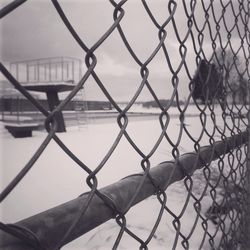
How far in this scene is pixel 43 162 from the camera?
4.68 m

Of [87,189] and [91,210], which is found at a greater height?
[91,210]

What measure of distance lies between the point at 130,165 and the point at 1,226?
13.6 ft

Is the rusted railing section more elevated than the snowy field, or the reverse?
the rusted railing section

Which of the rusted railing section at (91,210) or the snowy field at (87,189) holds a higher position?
the rusted railing section at (91,210)

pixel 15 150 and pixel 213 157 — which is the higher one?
pixel 213 157

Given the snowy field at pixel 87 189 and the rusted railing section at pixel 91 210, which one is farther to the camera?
the snowy field at pixel 87 189

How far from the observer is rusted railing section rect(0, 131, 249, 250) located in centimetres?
44

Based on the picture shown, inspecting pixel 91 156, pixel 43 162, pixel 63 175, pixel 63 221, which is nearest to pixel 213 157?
pixel 63 221

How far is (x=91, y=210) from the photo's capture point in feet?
Answer: 1.81

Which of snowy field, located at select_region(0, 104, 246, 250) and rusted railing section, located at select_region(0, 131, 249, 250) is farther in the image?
snowy field, located at select_region(0, 104, 246, 250)

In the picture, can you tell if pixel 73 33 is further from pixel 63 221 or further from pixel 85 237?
pixel 85 237

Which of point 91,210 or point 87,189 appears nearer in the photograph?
point 91,210

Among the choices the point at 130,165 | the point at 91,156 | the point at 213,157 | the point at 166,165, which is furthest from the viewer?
the point at 91,156

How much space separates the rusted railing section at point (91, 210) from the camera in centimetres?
44
